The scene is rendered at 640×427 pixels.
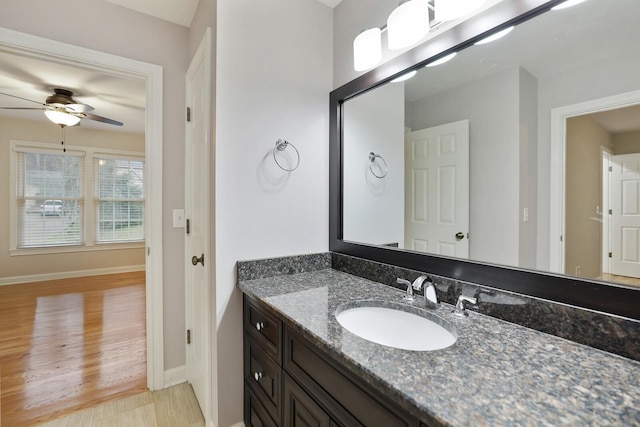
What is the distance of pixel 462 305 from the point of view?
1034mm

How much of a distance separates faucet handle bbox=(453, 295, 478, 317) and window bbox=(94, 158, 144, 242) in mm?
5784

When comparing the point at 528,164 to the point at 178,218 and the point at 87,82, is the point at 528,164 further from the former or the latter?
the point at 87,82

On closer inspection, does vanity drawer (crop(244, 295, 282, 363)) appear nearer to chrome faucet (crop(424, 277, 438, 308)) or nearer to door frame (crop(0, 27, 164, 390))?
chrome faucet (crop(424, 277, 438, 308))

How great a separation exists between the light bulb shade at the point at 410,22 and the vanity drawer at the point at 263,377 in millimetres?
1430

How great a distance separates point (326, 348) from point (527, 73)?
1.16 metres

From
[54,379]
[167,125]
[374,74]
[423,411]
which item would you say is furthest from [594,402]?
[54,379]

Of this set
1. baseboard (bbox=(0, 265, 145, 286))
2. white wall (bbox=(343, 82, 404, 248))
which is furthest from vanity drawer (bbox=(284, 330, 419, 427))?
baseboard (bbox=(0, 265, 145, 286))

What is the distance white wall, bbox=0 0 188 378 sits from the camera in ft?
5.42

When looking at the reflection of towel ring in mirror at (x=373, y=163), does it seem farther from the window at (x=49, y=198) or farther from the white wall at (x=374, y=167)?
the window at (x=49, y=198)

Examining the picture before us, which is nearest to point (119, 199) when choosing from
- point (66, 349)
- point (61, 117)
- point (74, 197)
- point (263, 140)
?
point (74, 197)

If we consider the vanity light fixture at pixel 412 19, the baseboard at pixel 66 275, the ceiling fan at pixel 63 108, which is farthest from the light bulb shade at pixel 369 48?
the baseboard at pixel 66 275

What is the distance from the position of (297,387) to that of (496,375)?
0.66 m

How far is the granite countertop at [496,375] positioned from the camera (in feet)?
1.74

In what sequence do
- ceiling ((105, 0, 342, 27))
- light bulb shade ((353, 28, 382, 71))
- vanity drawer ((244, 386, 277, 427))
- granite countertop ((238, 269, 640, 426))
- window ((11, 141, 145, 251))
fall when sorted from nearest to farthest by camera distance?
1. granite countertop ((238, 269, 640, 426))
2. vanity drawer ((244, 386, 277, 427))
3. light bulb shade ((353, 28, 382, 71))
4. ceiling ((105, 0, 342, 27))
5. window ((11, 141, 145, 251))
